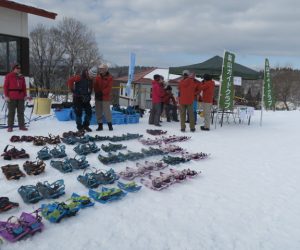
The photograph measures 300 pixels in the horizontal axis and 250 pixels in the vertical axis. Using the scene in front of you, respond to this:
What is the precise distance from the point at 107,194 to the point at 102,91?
15.7 feet

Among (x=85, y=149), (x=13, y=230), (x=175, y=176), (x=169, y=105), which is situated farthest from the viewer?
(x=169, y=105)

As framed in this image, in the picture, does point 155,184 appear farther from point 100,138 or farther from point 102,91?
point 102,91

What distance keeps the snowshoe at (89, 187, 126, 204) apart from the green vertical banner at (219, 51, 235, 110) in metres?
7.16

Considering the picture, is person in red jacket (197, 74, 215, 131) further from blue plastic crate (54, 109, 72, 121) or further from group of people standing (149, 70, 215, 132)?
blue plastic crate (54, 109, 72, 121)

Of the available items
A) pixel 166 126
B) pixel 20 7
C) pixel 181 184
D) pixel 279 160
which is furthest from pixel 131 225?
pixel 20 7

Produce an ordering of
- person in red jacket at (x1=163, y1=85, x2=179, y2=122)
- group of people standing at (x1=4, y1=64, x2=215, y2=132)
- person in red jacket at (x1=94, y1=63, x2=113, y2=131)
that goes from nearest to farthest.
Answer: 1. group of people standing at (x1=4, y1=64, x2=215, y2=132)
2. person in red jacket at (x1=94, y1=63, x2=113, y2=131)
3. person in red jacket at (x1=163, y1=85, x2=179, y2=122)

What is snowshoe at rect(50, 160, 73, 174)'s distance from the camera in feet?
16.8

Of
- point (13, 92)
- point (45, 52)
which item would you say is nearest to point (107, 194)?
point (13, 92)

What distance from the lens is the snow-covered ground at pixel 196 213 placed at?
3.42 m

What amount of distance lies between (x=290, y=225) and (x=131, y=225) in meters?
1.98

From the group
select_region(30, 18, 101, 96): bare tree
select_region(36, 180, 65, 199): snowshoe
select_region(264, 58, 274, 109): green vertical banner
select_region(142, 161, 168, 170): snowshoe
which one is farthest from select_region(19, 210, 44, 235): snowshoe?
select_region(30, 18, 101, 96): bare tree

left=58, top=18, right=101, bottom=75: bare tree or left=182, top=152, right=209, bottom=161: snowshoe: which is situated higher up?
left=58, top=18, right=101, bottom=75: bare tree

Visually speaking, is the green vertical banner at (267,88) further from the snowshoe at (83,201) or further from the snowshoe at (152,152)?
the snowshoe at (83,201)

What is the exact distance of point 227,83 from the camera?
10898 millimetres
